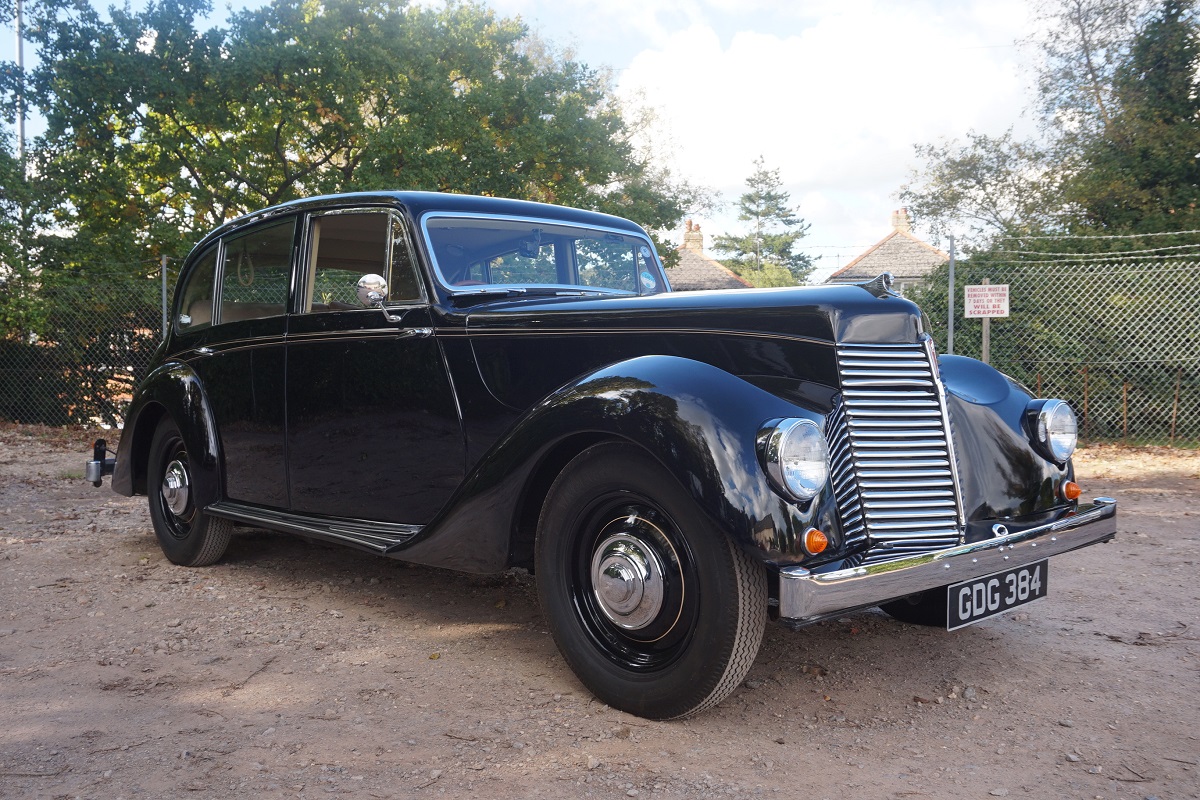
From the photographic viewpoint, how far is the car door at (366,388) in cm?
374

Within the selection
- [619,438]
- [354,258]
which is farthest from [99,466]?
[619,438]

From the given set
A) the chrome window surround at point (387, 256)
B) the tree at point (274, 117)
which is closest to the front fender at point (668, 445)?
the chrome window surround at point (387, 256)

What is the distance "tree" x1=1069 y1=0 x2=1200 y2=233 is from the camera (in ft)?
42.3

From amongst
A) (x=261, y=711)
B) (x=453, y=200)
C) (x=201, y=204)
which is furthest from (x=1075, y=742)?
(x=201, y=204)

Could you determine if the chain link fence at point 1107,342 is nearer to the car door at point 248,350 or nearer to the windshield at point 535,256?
the windshield at point 535,256

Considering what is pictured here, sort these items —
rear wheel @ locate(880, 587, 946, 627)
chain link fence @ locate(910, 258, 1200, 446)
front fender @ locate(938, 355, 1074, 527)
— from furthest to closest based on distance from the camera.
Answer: chain link fence @ locate(910, 258, 1200, 446) < rear wheel @ locate(880, 587, 946, 627) < front fender @ locate(938, 355, 1074, 527)

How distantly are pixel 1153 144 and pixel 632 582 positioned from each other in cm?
1355

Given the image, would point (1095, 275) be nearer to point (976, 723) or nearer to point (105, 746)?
point (976, 723)

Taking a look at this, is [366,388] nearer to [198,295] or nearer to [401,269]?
[401,269]

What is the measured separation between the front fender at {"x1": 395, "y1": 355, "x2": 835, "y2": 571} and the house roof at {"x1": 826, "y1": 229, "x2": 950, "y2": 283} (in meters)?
37.4

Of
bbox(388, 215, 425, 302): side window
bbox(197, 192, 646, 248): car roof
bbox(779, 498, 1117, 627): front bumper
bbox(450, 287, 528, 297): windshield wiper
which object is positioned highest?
bbox(197, 192, 646, 248): car roof

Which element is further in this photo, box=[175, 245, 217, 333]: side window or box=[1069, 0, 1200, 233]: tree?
box=[1069, 0, 1200, 233]: tree

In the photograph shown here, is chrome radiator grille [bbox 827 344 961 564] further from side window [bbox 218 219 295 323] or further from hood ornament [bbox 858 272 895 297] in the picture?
side window [bbox 218 219 295 323]

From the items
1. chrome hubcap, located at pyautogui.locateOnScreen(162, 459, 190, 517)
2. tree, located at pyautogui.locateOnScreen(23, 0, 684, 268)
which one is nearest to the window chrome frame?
chrome hubcap, located at pyautogui.locateOnScreen(162, 459, 190, 517)
